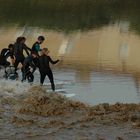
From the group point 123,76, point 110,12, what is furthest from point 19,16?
point 123,76

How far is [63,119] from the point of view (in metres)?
12.1

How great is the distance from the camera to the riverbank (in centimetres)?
1068

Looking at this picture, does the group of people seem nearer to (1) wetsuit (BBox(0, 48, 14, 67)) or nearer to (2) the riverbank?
(1) wetsuit (BBox(0, 48, 14, 67))

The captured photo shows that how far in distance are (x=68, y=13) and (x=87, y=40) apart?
16.7 metres

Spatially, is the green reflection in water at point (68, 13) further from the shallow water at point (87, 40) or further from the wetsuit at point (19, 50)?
the wetsuit at point (19, 50)

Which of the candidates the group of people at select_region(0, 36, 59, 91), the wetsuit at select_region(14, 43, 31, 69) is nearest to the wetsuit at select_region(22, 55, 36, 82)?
the group of people at select_region(0, 36, 59, 91)

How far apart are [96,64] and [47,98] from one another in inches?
362

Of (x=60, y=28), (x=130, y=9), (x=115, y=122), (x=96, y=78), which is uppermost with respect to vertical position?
(x=130, y=9)

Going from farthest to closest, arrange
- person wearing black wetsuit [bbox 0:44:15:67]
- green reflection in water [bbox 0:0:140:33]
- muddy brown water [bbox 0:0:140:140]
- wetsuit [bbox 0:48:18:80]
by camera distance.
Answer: green reflection in water [bbox 0:0:140:33], person wearing black wetsuit [bbox 0:44:15:67], wetsuit [bbox 0:48:18:80], muddy brown water [bbox 0:0:140:140]

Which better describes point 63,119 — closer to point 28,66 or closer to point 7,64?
point 28,66

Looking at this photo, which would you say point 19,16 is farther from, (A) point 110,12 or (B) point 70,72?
(B) point 70,72

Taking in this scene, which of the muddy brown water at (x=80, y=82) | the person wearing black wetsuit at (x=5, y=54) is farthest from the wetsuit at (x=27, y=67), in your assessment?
the person wearing black wetsuit at (x=5, y=54)

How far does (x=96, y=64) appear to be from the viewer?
23.1 meters

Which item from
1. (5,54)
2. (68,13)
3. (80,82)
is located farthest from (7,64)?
(68,13)
